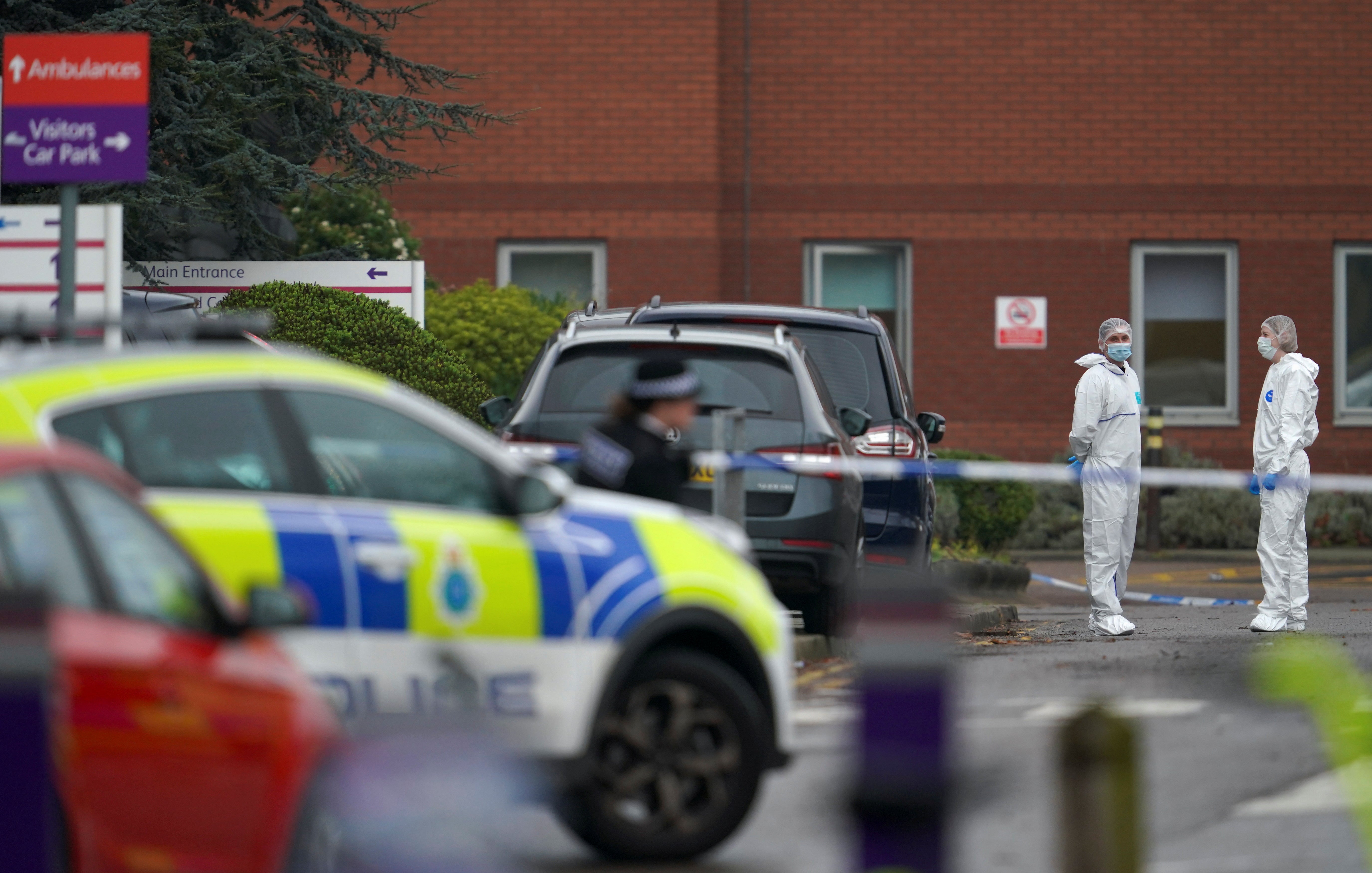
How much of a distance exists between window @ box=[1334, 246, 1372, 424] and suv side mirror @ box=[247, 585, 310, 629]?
20.2m

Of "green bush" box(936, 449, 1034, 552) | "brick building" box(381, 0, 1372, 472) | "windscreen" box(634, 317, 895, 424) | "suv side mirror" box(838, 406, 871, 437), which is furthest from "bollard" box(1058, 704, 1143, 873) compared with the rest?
"brick building" box(381, 0, 1372, 472)

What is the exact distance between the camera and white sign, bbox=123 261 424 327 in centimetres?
1455

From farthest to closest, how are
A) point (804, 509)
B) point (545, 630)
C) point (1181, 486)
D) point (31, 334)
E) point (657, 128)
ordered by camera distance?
point (657, 128) → point (1181, 486) → point (804, 509) → point (31, 334) → point (545, 630)

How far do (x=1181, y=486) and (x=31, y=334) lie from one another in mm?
15859

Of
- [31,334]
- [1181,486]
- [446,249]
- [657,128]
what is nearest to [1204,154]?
[1181,486]

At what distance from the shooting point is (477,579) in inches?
228

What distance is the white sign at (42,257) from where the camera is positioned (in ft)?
29.6

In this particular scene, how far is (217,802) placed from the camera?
4.28 m

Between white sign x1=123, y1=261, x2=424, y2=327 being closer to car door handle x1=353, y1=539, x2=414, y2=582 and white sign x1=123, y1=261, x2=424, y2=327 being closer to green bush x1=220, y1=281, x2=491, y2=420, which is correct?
green bush x1=220, y1=281, x2=491, y2=420

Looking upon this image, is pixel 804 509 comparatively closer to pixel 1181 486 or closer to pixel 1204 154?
pixel 1181 486

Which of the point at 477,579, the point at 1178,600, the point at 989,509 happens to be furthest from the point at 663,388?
the point at 989,509

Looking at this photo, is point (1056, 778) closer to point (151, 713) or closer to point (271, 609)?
point (271, 609)

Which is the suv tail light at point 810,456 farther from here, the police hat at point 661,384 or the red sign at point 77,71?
the red sign at point 77,71

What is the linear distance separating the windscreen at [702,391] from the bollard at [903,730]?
492cm
